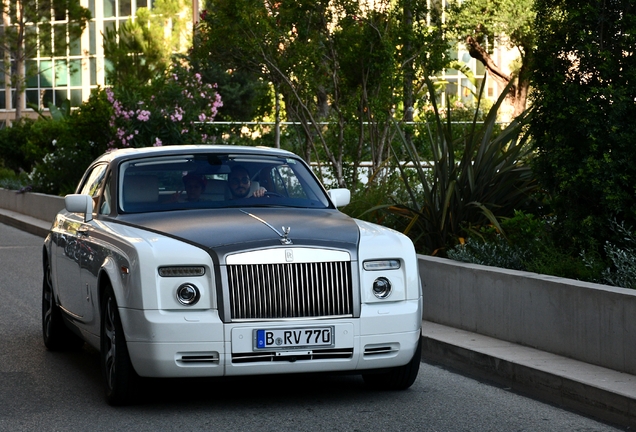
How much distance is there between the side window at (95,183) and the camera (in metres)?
9.01

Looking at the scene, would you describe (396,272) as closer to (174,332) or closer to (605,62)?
(174,332)

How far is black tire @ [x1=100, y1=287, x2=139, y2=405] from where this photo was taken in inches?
284

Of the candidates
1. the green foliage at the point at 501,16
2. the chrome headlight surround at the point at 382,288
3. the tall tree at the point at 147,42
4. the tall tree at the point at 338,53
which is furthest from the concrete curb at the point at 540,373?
the tall tree at the point at 147,42

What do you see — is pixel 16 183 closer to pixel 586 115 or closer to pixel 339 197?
pixel 339 197

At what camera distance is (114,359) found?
7.29 meters

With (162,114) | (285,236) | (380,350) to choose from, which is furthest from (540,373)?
(162,114)

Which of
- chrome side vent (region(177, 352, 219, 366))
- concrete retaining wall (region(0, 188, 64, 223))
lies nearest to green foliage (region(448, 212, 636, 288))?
chrome side vent (region(177, 352, 219, 366))

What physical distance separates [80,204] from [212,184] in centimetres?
95

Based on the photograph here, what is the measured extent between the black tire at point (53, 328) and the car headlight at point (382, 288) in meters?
3.17

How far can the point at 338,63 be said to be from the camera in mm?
17875

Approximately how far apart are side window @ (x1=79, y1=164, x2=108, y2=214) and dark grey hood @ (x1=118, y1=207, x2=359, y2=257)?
887mm

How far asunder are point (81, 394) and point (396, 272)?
225 cm

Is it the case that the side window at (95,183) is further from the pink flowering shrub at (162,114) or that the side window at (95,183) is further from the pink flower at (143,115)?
the pink flower at (143,115)

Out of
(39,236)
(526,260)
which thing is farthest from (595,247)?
(39,236)
